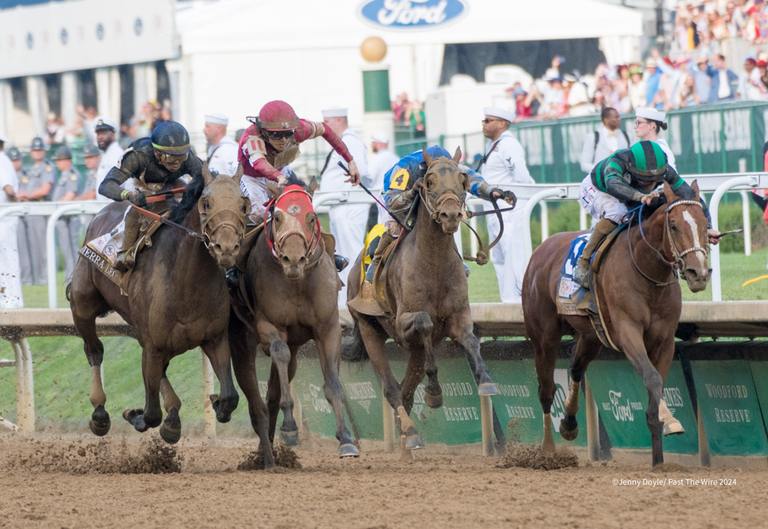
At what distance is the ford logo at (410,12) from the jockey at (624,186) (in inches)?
630

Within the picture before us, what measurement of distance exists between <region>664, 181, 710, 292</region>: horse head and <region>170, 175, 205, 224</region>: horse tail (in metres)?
2.60

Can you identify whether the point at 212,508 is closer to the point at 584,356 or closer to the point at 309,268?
the point at 309,268

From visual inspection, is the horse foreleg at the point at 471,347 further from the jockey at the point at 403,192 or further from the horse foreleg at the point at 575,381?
the horse foreleg at the point at 575,381

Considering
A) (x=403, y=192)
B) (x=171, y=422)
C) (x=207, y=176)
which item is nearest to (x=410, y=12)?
(x=403, y=192)

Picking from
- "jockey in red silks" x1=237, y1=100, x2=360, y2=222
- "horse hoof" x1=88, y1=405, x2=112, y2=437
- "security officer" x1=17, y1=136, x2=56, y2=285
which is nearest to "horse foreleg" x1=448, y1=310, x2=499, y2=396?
"jockey in red silks" x1=237, y1=100, x2=360, y2=222

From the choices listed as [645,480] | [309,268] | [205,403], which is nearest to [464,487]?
[645,480]

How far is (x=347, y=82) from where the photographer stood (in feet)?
85.7

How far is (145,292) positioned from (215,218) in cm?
95

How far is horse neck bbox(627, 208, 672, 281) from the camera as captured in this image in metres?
9.06

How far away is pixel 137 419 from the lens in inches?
395

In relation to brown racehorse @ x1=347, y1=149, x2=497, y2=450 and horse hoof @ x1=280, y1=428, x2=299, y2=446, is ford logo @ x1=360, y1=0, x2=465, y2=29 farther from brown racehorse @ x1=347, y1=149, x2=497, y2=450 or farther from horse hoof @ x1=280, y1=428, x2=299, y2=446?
horse hoof @ x1=280, y1=428, x2=299, y2=446

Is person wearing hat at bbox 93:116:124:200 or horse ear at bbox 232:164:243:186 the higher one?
person wearing hat at bbox 93:116:124:200

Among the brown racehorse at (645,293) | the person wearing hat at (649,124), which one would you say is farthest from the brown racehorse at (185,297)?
the person wearing hat at (649,124)

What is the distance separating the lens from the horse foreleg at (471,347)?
9219mm
